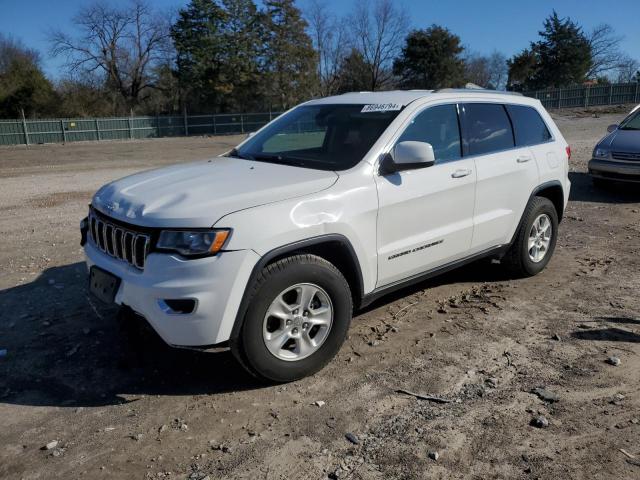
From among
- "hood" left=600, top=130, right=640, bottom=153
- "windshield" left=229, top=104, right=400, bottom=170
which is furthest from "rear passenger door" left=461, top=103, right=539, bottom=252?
"hood" left=600, top=130, right=640, bottom=153

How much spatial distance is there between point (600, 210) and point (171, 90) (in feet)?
158

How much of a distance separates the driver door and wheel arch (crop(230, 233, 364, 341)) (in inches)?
8.9

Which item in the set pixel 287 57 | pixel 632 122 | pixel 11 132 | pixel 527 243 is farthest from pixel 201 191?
pixel 287 57

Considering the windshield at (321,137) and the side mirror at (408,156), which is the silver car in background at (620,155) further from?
the side mirror at (408,156)

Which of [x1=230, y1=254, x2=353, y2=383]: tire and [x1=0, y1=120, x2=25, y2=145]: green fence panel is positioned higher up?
[x1=0, y1=120, x2=25, y2=145]: green fence panel

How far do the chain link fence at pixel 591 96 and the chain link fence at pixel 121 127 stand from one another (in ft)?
75.7

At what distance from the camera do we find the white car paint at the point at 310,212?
126 inches

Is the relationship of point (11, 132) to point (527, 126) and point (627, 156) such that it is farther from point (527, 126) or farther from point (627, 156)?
point (527, 126)

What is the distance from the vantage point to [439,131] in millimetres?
4523

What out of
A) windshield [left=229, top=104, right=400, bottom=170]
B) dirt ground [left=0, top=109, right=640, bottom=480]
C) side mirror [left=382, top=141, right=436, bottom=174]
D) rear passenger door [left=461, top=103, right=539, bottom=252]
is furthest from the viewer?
rear passenger door [left=461, top=103, right=539, bottom=252]

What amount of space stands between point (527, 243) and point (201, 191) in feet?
11.2

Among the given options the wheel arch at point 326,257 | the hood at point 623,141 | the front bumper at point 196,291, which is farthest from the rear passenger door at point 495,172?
the hood at point 623,141

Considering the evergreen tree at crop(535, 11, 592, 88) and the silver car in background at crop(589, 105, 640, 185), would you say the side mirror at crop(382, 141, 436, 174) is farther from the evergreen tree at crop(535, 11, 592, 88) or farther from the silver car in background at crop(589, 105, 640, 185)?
the evergreen tree at crop(535, 11, 592, 88)

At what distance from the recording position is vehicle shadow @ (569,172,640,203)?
9.81 m
